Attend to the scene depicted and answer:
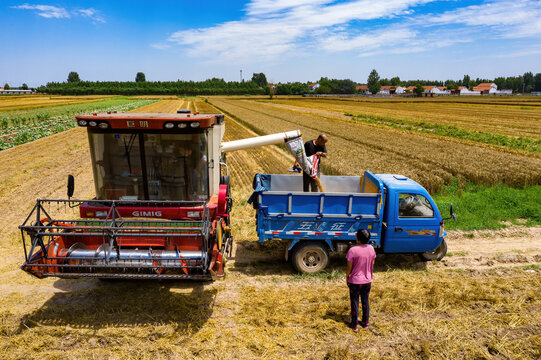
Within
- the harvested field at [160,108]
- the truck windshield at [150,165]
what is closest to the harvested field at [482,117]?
the harvested field at [160,108]

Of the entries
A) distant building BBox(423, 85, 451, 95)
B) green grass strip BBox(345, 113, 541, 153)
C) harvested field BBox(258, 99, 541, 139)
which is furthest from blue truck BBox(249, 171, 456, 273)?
distant building BBox(423, 85, 451, 95)

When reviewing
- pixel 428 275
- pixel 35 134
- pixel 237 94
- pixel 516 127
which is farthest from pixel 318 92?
pixel 428 275

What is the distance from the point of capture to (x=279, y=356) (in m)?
4.95

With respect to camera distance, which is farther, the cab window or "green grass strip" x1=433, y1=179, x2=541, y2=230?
"green grass strip" x1=433, y1=179, x2=541, y2=230

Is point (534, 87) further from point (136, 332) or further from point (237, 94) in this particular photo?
point (136, 332)

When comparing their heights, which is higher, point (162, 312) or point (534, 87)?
point (534, 87)

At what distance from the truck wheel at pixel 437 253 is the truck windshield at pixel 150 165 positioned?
5.18m

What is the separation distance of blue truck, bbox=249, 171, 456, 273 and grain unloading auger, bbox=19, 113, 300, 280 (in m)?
1.32

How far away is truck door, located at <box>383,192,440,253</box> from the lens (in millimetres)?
7340

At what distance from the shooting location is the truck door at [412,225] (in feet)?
24.1

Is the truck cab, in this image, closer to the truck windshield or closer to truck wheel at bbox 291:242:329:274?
truck wheel at bbox 291:242:329:274

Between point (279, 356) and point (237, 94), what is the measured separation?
15896 cm

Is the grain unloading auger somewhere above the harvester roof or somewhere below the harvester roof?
below

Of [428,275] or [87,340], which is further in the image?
[428,275]
